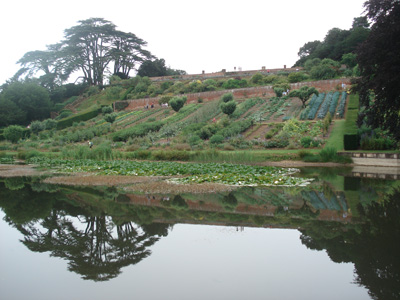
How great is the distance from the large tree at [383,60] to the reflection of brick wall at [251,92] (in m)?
16.9

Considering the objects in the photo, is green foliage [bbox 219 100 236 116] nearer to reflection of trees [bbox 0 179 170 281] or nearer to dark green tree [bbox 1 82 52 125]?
reflection of trees [bbox 0 179 170 281]

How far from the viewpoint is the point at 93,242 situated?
17.7 ft

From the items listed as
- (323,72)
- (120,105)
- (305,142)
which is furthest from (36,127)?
(323,72)

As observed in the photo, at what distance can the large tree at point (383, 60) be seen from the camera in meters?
12.4

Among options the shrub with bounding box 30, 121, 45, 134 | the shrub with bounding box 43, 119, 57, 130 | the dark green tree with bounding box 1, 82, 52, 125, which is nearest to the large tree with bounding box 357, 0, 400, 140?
the shrub with bounding box 30, 121, 45, 134

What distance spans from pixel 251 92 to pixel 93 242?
29620 mm

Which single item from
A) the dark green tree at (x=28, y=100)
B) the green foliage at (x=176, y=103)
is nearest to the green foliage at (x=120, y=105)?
the dark green tree at (x=28, y=100)

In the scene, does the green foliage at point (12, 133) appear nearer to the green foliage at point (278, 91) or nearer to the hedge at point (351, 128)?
the green foliage at point (278, 91)

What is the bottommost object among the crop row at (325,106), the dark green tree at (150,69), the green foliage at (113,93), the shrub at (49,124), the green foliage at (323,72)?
the shrub at (49,124)

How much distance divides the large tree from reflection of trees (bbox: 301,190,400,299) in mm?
7558

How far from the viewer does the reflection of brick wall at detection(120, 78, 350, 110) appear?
99.0ft

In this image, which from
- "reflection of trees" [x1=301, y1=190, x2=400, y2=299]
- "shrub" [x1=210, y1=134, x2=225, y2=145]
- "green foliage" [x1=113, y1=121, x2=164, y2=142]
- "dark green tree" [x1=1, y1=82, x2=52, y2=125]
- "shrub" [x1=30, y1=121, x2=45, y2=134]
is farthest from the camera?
"dark green tree" [x1=1, y1=82, x2=52, y2=125]

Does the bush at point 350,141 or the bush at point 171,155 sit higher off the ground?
the bush at point 350,141

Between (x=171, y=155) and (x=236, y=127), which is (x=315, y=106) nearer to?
(x=236, y=127)
